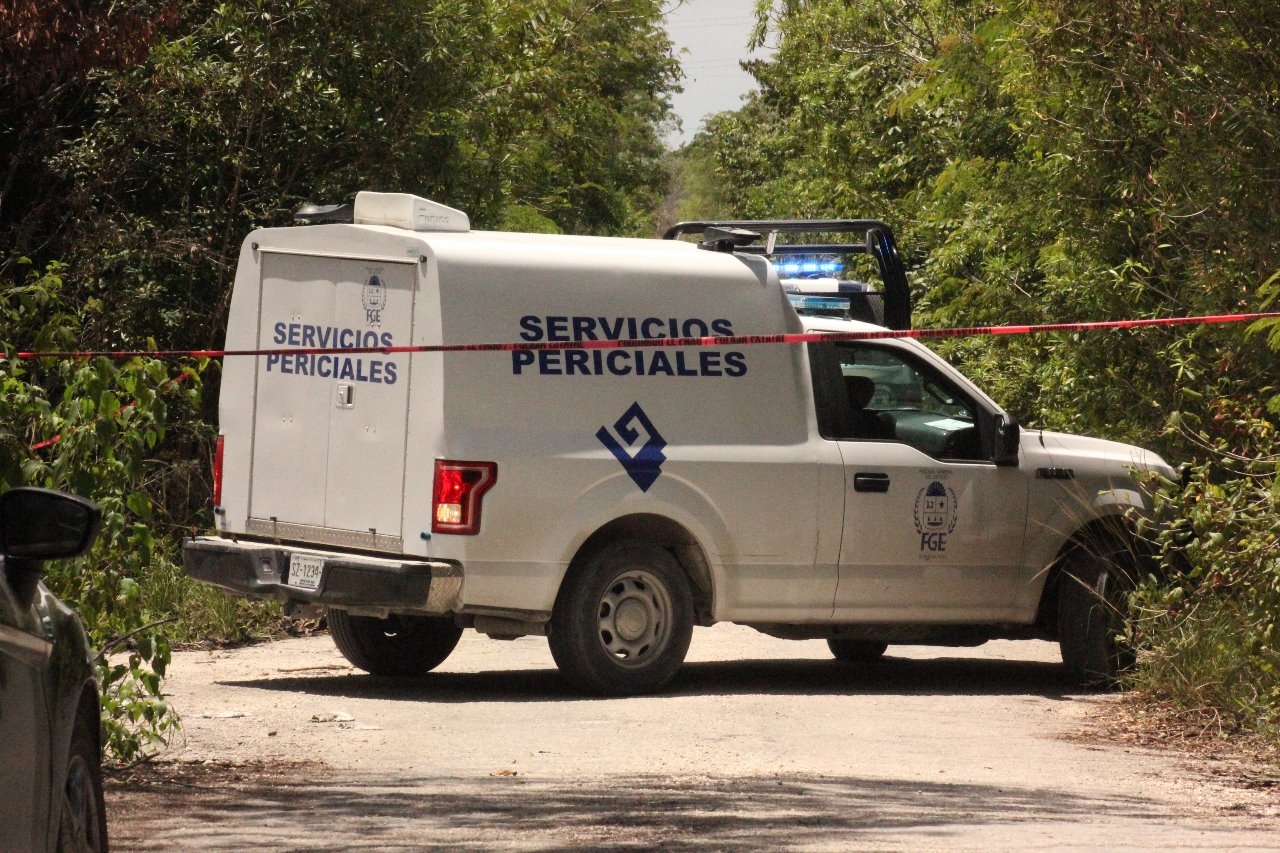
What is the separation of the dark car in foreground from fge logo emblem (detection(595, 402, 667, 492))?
5.28 meters

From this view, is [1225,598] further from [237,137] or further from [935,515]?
[237,137]

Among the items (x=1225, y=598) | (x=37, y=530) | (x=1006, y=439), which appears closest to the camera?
(x=37, y=530)

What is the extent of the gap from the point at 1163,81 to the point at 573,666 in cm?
532

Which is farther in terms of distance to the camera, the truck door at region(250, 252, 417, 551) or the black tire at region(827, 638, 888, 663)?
the black tire at region(827, 638, 888, 663)

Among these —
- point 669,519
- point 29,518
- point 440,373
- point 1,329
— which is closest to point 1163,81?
point 669,519

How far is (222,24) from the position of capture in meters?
15.8

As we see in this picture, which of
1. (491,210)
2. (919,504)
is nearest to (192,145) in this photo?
(491,210)

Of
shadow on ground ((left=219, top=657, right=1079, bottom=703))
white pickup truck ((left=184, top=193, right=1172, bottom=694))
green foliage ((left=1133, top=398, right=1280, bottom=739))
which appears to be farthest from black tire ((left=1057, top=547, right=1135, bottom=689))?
green foliage ((left=1133, top=398, right=1280, bottom=739))

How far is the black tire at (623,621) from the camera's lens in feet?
31.3

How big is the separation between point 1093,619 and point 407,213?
4.30 m

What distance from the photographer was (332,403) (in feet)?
31.8

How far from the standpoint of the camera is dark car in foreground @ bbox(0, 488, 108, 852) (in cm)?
367

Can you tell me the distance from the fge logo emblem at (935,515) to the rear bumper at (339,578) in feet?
8.51

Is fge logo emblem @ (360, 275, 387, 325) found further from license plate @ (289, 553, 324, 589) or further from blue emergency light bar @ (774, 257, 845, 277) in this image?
blue emergency light bar @ (774, 257, 845, 277)
